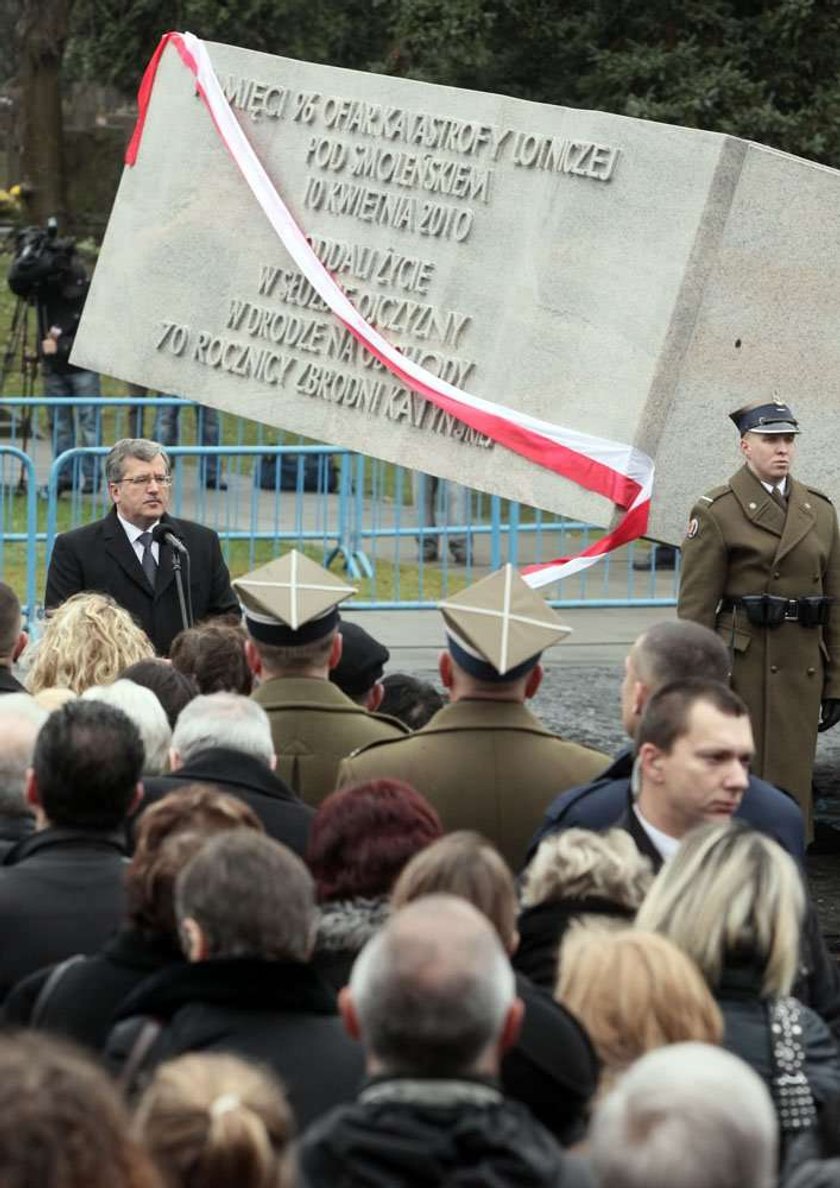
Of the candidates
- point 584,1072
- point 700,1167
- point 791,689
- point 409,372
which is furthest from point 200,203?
point 700,1167

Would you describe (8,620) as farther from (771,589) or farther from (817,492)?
(817,492)

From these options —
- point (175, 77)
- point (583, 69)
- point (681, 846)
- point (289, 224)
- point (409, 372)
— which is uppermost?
point (583, 69)

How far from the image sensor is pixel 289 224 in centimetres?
941

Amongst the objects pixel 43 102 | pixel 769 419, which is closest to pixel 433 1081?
pixel 769 419

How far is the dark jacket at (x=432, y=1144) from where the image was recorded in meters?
2.89

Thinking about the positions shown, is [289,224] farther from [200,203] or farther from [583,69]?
[583,69]

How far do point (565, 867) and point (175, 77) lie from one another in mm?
6365

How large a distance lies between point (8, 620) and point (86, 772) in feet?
7.20

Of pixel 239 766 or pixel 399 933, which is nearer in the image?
pixel 399 933

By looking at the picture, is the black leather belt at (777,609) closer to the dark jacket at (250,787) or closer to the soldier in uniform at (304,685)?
the soldier in uniform at (304,685)

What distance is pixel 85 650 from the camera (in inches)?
263

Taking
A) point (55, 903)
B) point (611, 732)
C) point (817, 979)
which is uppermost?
point (55, 903)

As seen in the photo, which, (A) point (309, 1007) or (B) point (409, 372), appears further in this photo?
(B) point (409, 372)

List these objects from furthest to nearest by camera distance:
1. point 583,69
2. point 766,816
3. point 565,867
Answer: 1. point 583,69
2. point 766,816
3. point 565,867
